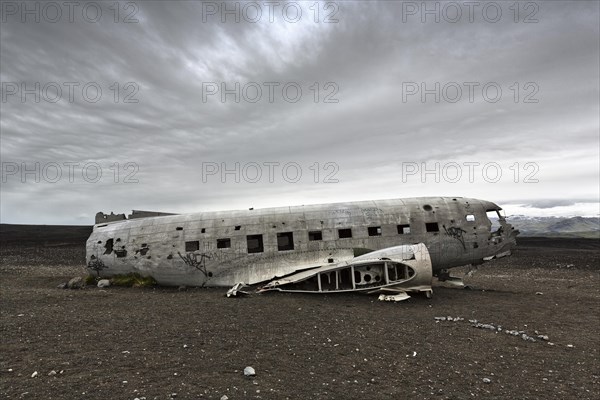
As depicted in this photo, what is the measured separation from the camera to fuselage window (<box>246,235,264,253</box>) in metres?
19.3

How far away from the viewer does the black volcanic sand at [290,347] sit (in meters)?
7.71

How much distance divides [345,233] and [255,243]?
520 centimetres

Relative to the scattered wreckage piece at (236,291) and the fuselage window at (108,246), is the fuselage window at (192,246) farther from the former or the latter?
the fuselage window at (108,246)

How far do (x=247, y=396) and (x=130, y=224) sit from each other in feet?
56.2

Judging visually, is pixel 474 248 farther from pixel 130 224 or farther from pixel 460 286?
pixel 130 224

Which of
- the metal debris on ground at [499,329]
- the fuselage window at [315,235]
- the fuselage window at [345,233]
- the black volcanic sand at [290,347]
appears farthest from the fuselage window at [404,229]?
the metal debris on ground at [499,329]

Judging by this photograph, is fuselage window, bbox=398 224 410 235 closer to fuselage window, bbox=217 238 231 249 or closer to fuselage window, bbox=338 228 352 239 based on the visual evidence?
fuselage window, bbox=338 228 352 239

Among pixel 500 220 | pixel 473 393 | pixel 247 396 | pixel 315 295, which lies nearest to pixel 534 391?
pixel 473 393

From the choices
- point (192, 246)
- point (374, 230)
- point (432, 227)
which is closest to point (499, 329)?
point (432, 227)

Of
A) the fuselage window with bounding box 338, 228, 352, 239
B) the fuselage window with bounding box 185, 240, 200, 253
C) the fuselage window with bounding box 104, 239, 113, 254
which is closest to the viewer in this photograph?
the fuselage window with bounding box 338, 228, 352, 239

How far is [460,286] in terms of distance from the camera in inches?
790

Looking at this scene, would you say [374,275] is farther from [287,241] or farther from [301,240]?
[287,241]

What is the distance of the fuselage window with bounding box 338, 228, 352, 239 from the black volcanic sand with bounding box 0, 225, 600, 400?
349 cm

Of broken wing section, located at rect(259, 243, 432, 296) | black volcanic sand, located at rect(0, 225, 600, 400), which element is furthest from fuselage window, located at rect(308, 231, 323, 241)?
black volcanic sand, located at rect(0, 225, 600, 400)
